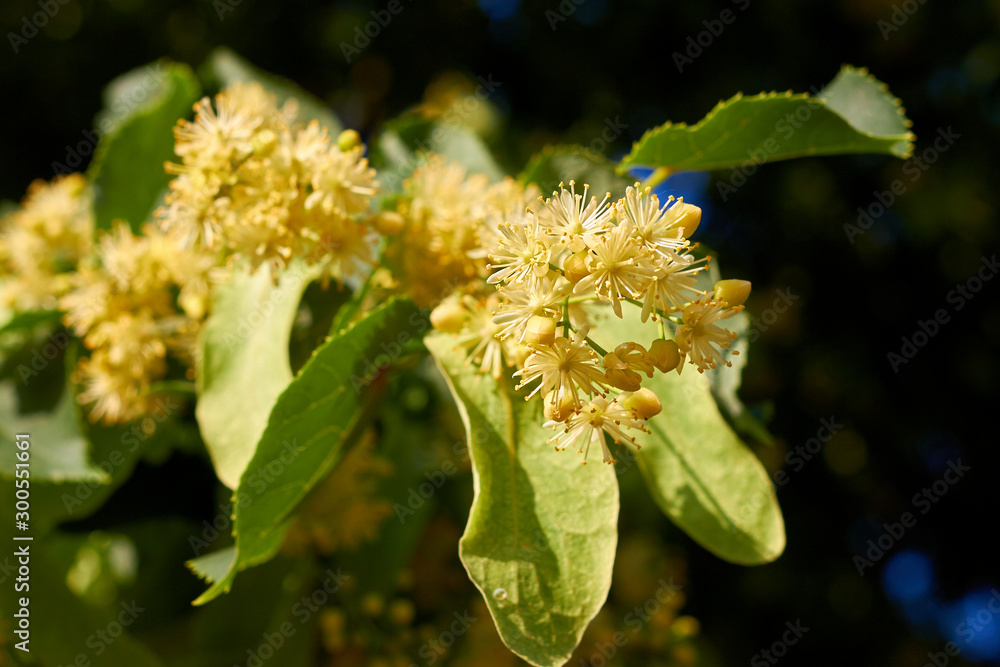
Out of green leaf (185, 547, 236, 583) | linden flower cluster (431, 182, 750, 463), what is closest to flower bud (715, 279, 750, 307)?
linden flower cluster (431, 182, 750, 463)

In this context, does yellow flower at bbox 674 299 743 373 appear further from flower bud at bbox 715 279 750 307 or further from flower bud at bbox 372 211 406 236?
flower bud at bbox 372 211 406 236

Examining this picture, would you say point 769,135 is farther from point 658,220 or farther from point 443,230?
point 443,230

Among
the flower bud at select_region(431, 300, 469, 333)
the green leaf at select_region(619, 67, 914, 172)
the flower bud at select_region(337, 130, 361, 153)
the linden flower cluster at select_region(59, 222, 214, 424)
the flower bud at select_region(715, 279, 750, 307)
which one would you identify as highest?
the green leaf at select_region(619, 67, 914, 172)

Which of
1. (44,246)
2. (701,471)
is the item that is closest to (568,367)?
(701,471)

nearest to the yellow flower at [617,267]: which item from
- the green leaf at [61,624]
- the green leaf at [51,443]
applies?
the green leaf at [51,443]

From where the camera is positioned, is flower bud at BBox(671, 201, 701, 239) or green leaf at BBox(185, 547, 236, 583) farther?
green leaf at BBox(185, 547, 236, 583)

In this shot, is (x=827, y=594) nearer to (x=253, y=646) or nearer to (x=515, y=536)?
(x=253, y=646)
